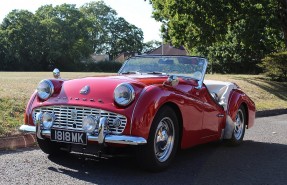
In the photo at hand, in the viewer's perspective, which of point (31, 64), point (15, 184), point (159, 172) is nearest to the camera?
point (15, 184)

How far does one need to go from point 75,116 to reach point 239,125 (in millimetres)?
3487

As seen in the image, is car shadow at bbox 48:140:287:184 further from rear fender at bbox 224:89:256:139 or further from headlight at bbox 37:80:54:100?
headlight at bbox 37:80:54:100

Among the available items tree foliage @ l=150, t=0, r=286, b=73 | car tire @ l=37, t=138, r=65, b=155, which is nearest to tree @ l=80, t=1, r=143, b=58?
tree foliage @ l=150, t=0, r=286, b=73

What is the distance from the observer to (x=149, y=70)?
6152mm

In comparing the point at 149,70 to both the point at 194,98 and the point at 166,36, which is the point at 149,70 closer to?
the point at 194,98

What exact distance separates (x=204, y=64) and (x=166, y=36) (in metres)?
18.9

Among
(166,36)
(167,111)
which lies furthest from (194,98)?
(166,36)

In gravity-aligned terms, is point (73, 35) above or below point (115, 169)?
above

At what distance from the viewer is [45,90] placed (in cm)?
509

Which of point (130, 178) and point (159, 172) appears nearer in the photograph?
point (130, 178)

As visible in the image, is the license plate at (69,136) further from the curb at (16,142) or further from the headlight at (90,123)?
the curb at (16,142)

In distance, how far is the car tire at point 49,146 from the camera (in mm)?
5262

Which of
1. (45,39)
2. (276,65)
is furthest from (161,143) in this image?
(45,39)

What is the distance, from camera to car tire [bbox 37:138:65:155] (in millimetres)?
5262
